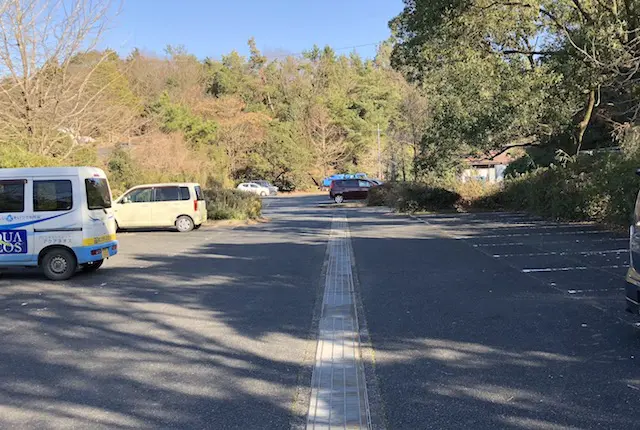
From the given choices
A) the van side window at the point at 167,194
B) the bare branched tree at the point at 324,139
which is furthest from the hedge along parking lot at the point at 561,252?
the bare branched tree at the point at 324,139

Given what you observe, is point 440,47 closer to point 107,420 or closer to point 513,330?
point 513,330

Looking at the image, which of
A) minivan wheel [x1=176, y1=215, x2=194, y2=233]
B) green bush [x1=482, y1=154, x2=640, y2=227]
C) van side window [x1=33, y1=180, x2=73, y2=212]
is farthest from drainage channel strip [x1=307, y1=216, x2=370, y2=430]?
minivan wheel [x1=176, y1=215, x2=194, y2=233]

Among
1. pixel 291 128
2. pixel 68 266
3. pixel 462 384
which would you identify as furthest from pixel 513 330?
pixel 291 128

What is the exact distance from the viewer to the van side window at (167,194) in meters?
20.0

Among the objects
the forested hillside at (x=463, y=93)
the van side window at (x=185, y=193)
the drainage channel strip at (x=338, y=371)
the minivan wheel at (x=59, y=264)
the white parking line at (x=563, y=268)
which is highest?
the forested hillside at (x=463, y=93)

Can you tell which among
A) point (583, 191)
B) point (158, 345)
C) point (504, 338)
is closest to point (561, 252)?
point (504, 338)

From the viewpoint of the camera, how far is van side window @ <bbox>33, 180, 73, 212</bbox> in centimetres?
968

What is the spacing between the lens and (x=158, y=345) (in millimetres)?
6012

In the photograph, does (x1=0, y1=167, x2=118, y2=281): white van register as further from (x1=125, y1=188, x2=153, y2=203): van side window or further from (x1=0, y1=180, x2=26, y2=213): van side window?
(x1=125, y1=188, x2=153, y2=203): van side window

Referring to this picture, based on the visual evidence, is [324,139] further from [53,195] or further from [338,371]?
[338,371]

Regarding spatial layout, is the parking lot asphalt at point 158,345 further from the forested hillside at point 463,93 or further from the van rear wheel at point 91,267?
the forested hillside at point 463,93

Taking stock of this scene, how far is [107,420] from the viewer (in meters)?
4.08

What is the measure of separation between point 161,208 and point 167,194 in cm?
58

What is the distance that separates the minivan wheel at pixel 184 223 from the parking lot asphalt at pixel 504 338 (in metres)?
9.66
